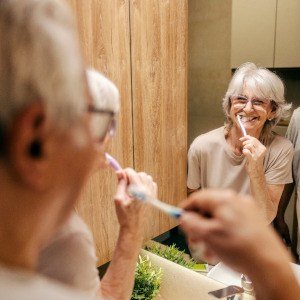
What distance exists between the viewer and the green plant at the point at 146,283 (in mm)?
1060

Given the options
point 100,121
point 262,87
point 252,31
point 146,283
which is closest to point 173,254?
point 146,283

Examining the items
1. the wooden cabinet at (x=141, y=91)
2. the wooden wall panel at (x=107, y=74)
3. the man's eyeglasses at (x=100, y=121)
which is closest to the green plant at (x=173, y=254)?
the wooden cabinet at (x=141, y=91)

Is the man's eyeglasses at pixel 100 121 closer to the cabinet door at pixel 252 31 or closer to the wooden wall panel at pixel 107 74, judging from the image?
the wooden wall panel at pixel 107 74

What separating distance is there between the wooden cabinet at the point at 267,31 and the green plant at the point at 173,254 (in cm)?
63

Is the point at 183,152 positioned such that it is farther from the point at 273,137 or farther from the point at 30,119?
the point at 30,119

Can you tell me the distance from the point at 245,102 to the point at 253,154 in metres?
0.17

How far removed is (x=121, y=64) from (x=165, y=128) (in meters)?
0.28

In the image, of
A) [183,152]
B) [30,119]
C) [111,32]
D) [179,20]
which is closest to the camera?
[30,119]

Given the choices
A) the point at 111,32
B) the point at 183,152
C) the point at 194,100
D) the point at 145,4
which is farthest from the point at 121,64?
the point at 183,152

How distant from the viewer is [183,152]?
120 centimetres

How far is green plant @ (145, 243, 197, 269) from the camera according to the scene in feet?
3.76

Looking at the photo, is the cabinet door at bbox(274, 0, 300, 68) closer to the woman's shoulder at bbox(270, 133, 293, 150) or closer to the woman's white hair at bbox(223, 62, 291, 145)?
the woman's white hair at bbox(223, 62, 291, 145)

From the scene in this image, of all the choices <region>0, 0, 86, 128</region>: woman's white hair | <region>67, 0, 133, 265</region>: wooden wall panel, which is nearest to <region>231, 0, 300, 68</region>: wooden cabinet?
<region>67, 0, 133, 265</region>: wooden wall panel

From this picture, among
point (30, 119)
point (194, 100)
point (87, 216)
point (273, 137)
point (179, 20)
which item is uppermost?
point (179, 20)
